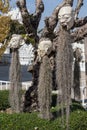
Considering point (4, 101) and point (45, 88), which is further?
point (4, 101)

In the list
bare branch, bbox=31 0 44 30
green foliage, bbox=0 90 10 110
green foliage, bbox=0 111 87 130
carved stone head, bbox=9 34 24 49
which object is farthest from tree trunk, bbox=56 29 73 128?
green foliage, bbox=0 90 10 110

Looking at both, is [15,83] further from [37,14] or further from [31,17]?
[37,14]

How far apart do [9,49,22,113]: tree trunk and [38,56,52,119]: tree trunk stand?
0.94 meters

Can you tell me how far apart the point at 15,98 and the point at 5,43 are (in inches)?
199

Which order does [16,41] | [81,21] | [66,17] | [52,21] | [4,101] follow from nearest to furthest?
[66,17], [16,41], [52,21], [81,21], [4,101]

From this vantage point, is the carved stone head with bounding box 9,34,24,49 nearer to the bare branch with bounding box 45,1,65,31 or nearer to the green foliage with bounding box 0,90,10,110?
the bare branch with bounding box 45,1,65,31

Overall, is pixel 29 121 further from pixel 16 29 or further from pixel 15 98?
pixel 16 29

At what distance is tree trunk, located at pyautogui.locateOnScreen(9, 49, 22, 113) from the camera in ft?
26.2

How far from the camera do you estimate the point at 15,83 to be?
8.09 m

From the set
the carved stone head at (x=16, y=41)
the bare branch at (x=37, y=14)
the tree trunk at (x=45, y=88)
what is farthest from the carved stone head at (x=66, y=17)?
the bare branch at (x=37, y=14)

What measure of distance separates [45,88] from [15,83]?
45.9 inches

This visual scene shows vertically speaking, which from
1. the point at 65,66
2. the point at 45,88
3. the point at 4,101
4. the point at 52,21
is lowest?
the point at 4,101

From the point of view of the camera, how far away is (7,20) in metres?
12.5

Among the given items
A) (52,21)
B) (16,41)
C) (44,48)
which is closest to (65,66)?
(44,48)
